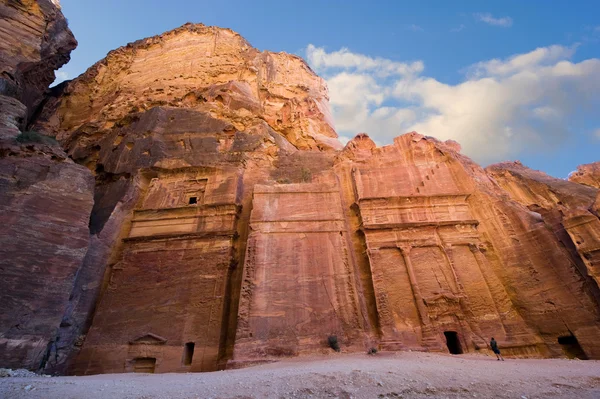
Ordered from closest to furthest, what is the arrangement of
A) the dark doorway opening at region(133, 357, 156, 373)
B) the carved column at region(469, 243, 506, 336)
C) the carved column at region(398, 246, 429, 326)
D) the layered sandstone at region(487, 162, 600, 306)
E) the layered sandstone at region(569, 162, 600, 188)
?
the dark doorway opening at region(133, 357, 156, 373), the layered sandstone at region(487, 162, 600, 306), the carved column at region(398, 246, 429, 326), the carved column at region(469, 243, 506, 336), the layered sandstone at region(569, 162, 600, 188)

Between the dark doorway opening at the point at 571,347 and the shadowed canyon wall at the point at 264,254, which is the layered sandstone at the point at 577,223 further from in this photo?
the dark doorway opening at the point at 571,347

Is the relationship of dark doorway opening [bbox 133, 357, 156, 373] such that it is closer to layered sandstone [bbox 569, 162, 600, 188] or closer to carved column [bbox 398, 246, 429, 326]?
carved column [bbox 398, 246, 429, 326]

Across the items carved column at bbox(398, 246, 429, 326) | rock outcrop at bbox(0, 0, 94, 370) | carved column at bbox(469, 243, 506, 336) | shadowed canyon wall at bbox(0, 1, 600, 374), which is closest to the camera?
rock outcrop at bbox(0, 0, 94, 370)

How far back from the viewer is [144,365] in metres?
10.6

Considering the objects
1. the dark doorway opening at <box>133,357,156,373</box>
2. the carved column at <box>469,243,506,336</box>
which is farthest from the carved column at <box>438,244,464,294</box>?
the dark doorway opening at <box>133,357,156,373</box>

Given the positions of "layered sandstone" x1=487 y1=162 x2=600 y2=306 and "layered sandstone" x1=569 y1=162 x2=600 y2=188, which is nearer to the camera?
"layered sandstone" x1=487 y1=162 x2=600 y2=306

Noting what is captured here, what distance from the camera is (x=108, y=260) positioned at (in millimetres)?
13039

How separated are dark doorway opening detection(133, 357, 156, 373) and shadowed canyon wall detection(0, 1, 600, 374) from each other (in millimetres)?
65

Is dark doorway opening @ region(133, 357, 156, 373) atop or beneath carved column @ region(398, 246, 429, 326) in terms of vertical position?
beneath

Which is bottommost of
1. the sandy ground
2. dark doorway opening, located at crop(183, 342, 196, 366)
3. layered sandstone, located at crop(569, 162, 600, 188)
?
the sandy ground

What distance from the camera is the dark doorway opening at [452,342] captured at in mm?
11070

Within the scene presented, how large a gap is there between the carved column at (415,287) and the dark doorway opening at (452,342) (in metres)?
0.99

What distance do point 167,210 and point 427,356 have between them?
444 inches

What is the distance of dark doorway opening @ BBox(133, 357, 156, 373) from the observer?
34.4ft
